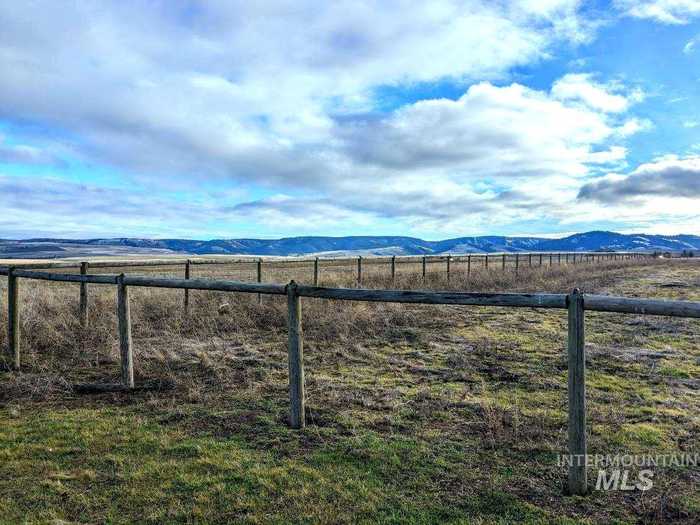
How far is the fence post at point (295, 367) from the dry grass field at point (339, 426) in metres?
0.18

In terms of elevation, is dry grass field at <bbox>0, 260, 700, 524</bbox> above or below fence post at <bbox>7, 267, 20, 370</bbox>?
below

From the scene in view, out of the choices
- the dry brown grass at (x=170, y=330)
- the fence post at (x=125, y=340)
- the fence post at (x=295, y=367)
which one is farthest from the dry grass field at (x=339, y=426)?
the fence post at (x=125, y=340)

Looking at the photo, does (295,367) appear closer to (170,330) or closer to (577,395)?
(577,395)

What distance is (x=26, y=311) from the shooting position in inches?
377

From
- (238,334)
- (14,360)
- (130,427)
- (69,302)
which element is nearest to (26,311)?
(69,302)

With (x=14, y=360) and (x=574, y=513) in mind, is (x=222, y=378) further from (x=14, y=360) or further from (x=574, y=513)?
(x=574, y=513)

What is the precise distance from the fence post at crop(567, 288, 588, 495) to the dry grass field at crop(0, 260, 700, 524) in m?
0.15

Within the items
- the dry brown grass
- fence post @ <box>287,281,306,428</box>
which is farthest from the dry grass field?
fence post @ <box>287,281,306,428</box>

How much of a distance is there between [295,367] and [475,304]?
2.06 metres

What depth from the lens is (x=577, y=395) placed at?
11.4 ft

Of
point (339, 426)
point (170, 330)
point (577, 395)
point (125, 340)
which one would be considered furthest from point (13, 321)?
point (577, 395)

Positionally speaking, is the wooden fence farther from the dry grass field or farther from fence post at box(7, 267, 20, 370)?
the dry grass field

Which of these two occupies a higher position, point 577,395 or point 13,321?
point 13,321

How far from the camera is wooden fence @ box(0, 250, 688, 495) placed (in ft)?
11.0
